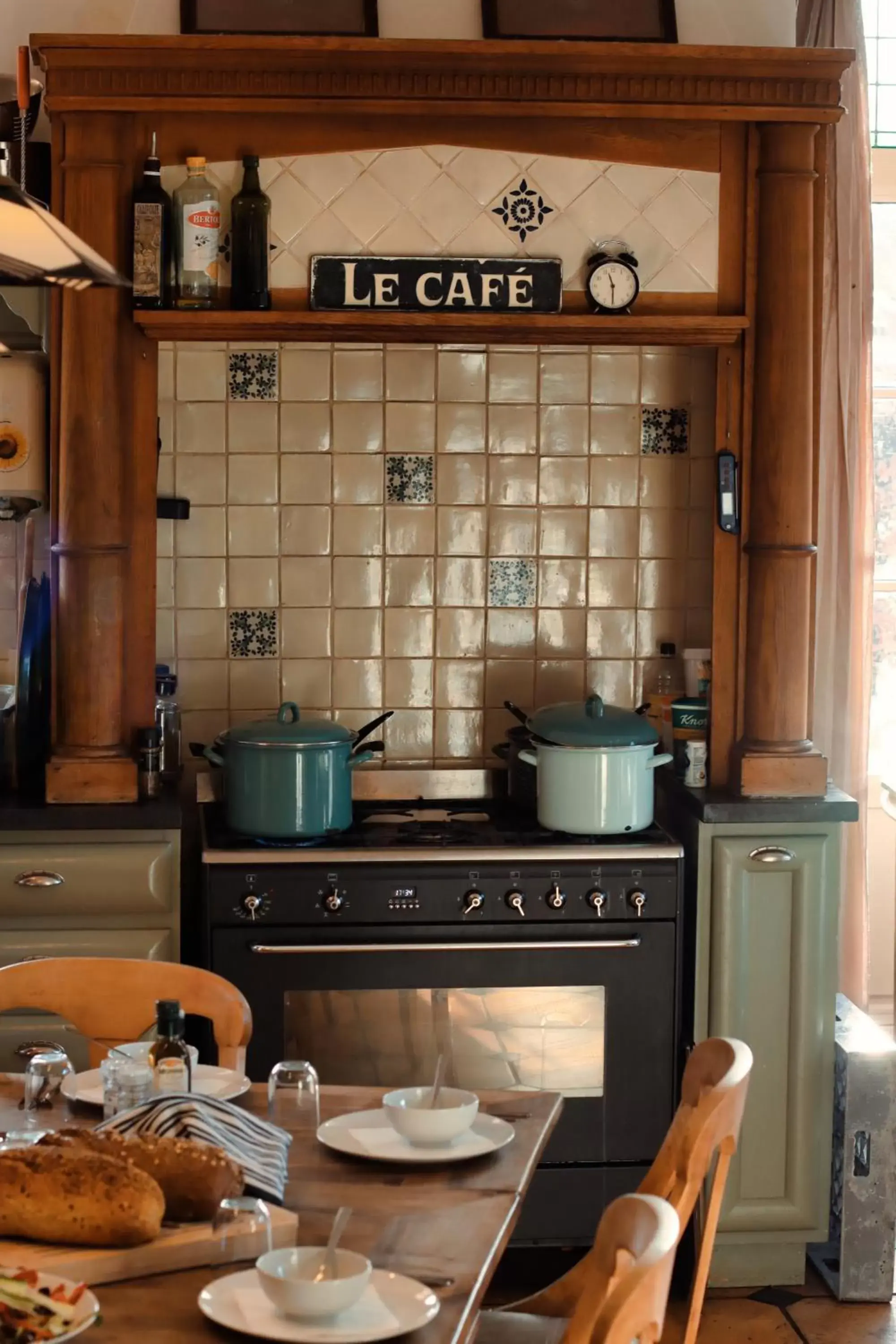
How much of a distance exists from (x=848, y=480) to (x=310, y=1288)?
269 centimetres

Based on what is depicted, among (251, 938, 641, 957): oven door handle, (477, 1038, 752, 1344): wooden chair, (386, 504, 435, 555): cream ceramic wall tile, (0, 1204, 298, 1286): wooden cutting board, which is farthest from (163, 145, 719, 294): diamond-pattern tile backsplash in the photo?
(0, 1204, 298, 1286): wooden cutting board

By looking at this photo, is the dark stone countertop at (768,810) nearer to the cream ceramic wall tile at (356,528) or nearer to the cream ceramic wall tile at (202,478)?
the cream ceramic wall tile at (356,528)

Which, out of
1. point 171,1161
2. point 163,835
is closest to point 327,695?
point 163,835

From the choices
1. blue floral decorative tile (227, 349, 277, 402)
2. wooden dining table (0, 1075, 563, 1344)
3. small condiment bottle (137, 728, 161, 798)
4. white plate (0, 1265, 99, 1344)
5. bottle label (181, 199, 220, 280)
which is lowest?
wooden dining table (0, 1075, 563, 1344)

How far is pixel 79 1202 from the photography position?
1.56m

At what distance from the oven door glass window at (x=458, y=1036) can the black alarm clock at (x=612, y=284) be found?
135 centimetres

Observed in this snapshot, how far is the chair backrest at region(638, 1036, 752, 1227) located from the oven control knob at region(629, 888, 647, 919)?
118cm

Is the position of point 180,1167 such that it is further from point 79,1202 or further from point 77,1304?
point 77,1304

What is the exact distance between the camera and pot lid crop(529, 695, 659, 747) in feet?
10.3

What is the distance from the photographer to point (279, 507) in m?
3.57

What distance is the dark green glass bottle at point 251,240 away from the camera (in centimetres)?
312

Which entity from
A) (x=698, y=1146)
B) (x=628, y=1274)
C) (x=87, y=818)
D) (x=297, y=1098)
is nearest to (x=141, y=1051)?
(x=297, y=1098)

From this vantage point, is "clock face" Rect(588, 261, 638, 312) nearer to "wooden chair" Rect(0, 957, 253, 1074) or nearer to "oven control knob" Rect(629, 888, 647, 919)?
"oven control knob" Rect(629, 888, 647, 919)

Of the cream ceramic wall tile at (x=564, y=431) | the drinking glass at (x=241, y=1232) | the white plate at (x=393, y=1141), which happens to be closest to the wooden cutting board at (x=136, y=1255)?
the drinking glass at (x=241, y=1232)
